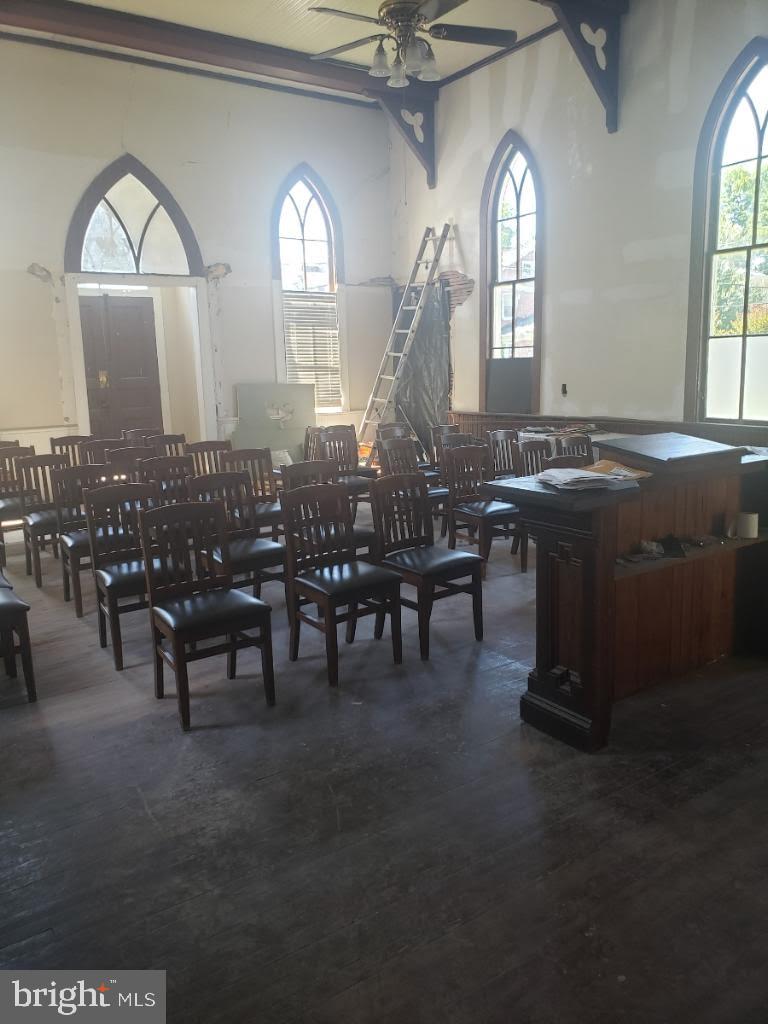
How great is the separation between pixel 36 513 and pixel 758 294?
5515mm

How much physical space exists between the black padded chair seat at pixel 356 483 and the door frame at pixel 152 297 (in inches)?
111

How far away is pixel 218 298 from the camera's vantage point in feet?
26.7

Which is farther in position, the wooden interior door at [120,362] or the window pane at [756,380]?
the wooden interior door at [120,362]

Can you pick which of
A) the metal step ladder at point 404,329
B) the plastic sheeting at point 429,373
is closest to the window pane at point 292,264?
the metal step ladder at point 404,329

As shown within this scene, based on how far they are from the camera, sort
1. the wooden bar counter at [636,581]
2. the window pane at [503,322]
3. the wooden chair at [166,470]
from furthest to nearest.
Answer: the window pane at [503,322] < the wooden chair at [166,470] < the wooden bar counter at [636,581]

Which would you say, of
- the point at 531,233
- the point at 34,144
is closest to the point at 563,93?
the point at 531,233

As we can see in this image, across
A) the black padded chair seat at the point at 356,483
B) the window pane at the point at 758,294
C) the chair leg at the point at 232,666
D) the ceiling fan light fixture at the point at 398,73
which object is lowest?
the chair leg at the point at 232,666

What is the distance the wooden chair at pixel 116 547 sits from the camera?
12.3ft

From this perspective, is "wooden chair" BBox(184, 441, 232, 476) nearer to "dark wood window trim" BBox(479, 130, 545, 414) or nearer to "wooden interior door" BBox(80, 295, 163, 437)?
"dark wood window trim" BBox(479, 130, 545, 414)

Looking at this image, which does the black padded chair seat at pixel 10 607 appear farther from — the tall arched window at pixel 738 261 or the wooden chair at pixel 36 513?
the tall arched window at pixel 738 261

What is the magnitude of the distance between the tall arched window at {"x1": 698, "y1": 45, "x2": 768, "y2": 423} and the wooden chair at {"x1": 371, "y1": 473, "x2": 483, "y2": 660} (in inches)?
121

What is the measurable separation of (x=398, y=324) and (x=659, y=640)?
6.51 meters

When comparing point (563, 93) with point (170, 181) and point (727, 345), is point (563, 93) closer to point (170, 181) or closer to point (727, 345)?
point (727, 345)

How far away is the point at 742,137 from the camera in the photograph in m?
5.53
